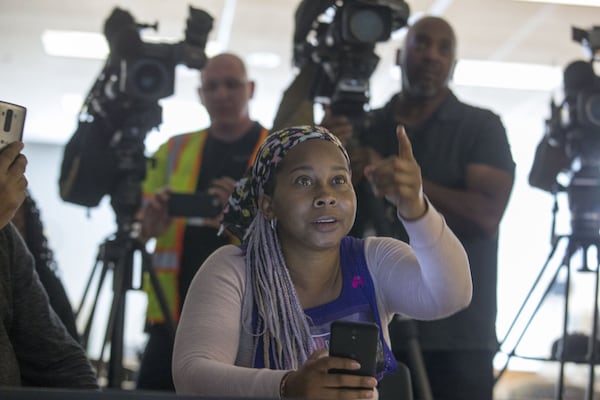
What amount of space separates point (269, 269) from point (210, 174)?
119 centimetres

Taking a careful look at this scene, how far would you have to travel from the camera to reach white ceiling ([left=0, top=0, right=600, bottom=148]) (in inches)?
198

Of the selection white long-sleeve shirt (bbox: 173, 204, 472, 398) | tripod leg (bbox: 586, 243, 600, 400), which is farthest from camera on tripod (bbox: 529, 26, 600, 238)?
white long-sleeve shirt (bbox: 173, 204, 472, 398)

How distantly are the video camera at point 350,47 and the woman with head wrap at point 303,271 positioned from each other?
700mm

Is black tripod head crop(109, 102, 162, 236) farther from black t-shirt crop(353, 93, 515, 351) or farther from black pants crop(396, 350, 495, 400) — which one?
black pants crop(396, 350, 495, 400)

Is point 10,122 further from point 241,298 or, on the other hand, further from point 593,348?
point 593,348

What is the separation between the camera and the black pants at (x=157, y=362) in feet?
7.47

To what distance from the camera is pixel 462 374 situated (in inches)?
76.9

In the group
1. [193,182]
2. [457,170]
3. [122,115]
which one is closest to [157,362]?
[193,182]

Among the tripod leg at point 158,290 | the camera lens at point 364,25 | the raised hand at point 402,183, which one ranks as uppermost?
the camera lens at point 364,25

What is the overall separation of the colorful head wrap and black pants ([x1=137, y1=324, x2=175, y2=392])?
0.90m

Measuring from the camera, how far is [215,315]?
125 cm

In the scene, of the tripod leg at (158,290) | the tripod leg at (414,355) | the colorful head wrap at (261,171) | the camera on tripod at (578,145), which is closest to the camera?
the colorful head wrap at (261,171)

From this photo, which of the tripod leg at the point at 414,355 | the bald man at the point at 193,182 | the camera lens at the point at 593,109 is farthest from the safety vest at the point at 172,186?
the camera lens at the point at 593,109

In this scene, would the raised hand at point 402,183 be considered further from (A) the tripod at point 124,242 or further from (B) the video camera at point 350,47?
(A) the tripod at point 124,242
